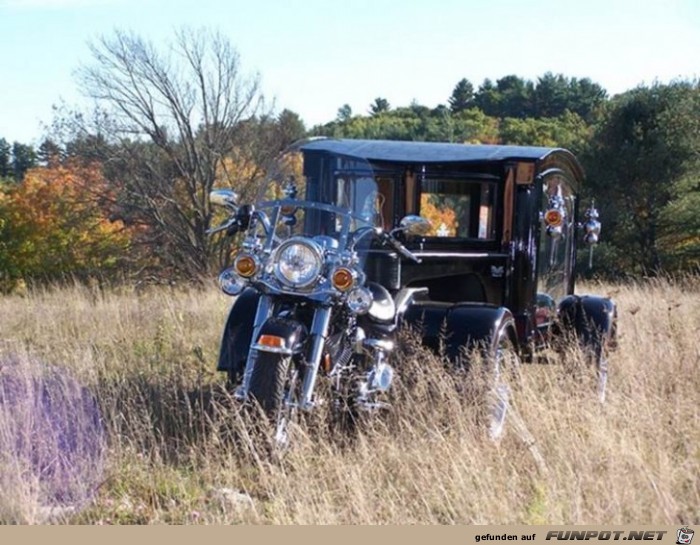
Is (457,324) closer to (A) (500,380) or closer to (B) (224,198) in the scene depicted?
(A) (500,380)

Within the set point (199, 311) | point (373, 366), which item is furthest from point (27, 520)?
point (199, 311)

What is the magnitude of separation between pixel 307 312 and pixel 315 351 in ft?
1.27

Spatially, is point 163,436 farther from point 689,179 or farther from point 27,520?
point 689,179

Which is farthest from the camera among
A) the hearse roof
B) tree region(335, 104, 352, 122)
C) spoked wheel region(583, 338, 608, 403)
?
tree region(335, 104, 352, 122)

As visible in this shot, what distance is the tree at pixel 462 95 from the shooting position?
165 feet

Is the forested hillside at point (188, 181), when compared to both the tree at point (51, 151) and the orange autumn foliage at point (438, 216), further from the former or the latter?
the orange autumn foliage at point (438, 216)

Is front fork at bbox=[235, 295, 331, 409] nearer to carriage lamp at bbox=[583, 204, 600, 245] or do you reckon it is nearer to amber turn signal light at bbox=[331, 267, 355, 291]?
amber turn signal light at bbox=[331, 267, 355, 291]

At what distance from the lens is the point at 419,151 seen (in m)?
6.90

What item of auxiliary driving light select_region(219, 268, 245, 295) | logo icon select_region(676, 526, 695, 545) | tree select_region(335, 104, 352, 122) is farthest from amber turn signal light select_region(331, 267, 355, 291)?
tree select_region(335, 104, 352, 122)

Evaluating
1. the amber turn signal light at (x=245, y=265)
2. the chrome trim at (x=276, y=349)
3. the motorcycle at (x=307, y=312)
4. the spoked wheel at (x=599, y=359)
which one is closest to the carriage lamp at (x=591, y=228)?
the spoked wheel at (x=599, y=359)

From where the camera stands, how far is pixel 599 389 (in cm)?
571

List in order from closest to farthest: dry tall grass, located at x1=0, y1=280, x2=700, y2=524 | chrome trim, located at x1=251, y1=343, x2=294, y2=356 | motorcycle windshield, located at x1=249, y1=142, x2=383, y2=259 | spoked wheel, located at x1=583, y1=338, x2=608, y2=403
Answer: dry tall grass, located at x1=0, y1=280, x2=700, y2=524 < chrome trim, located at x1=251, y1=343, x2=294, y2=356 < motorcycle windshield, located at x1=249, y1=142, x2=383, y2=259 < spoked wheel, located at x1=583, y1=338, x2=608, y2=403

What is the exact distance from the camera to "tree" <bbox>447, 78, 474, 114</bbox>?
50.3m

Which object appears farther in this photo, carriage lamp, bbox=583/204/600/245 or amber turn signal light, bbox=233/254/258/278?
carriage lamp, bbox=583/204/600/245
